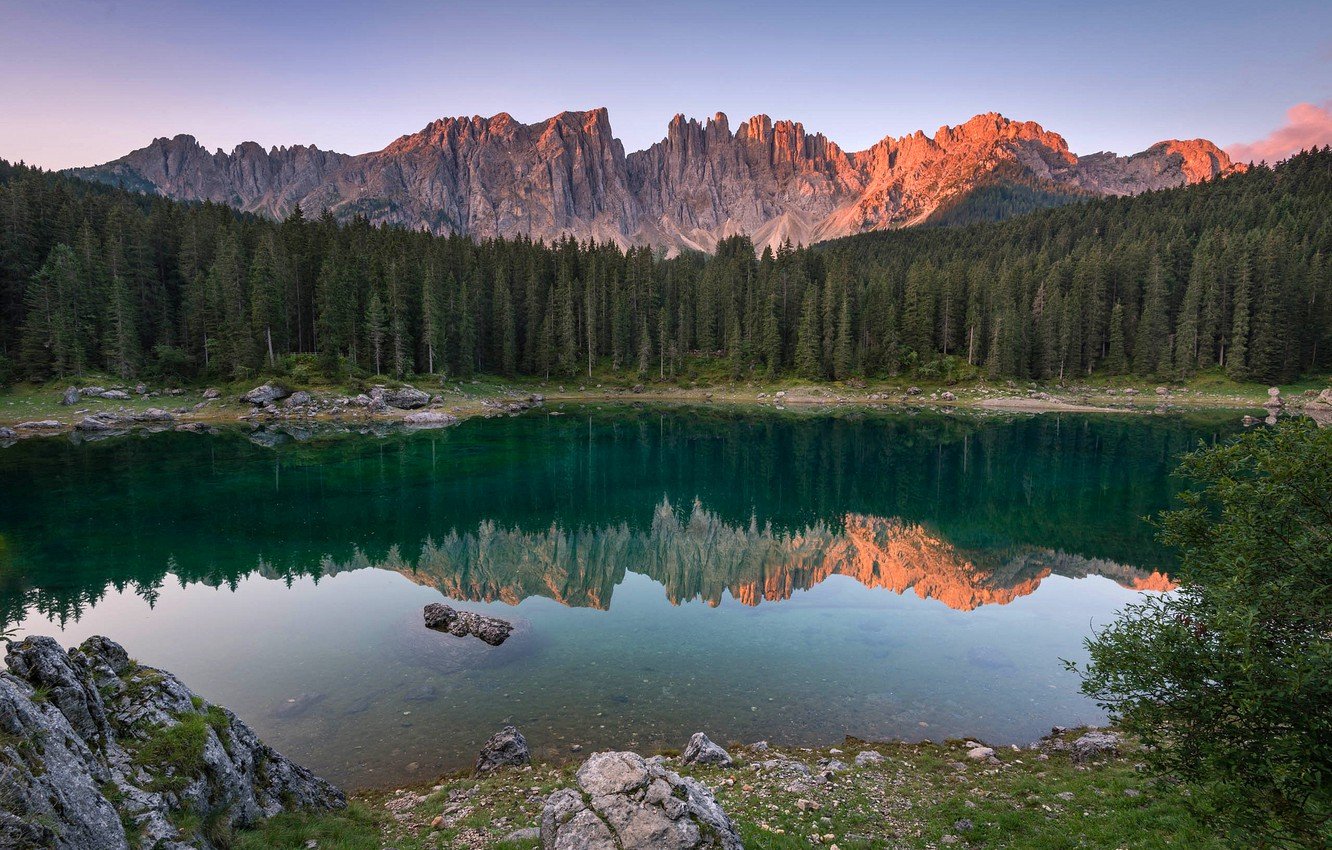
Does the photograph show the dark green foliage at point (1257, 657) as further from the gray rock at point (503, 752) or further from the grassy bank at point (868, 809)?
the gray rock at point (503, 752)

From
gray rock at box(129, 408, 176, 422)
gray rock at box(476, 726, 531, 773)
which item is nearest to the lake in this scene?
gray rock at box(476, 726, 531, 773)

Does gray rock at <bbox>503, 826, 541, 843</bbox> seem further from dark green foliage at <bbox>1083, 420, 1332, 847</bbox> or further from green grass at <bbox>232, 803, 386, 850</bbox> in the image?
dark green foliage at <bbox>1083, 420, 1332, 847</bbox>

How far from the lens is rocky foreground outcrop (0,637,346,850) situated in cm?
654

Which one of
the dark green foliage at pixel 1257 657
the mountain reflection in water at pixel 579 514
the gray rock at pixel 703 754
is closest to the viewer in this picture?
the dark green foliage at pixel 1257 657

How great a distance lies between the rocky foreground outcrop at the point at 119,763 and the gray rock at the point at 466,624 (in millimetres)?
10197

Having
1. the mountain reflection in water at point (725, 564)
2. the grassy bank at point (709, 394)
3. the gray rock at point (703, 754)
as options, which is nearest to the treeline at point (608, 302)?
the grassy bank at point (709, 394)

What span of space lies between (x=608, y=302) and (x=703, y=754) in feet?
408

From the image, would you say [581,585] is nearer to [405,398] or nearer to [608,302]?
[405,398]

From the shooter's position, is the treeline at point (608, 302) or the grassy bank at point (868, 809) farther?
the treeline at point (608, 302)

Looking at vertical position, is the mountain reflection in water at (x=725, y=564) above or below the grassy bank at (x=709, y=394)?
below

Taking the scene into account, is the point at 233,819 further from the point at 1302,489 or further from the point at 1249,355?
the point at 1249,355

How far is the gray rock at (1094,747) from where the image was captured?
14484 mm

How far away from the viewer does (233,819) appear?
9492 mm

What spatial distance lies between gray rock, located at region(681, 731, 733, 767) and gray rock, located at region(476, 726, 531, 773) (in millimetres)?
4015
